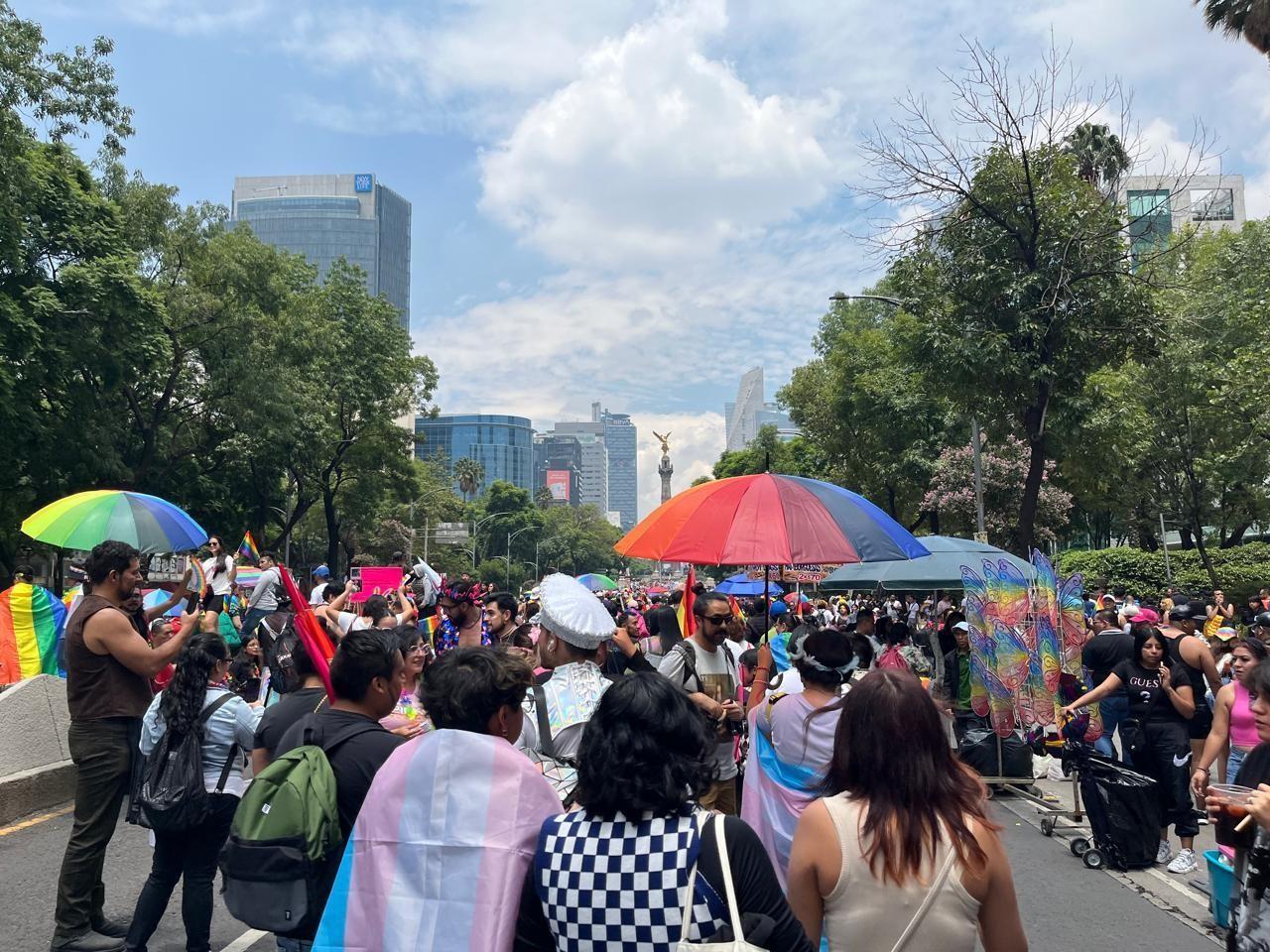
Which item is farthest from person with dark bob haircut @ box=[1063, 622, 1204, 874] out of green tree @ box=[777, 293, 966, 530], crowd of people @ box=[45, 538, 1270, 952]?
green tree @ box=[777, 293, 966, 530]

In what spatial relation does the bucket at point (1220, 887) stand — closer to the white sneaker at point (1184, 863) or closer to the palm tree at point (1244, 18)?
the white sneaker at point (1184, 863)

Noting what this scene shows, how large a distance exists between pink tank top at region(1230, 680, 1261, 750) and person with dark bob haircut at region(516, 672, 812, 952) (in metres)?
4.77

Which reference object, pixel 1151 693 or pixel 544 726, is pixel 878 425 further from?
pixel 544 726

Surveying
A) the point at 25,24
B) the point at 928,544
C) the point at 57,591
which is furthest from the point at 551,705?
the point at 57,591

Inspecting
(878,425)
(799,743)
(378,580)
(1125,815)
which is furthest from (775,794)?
(878,425)

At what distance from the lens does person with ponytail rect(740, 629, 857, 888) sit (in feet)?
12.2

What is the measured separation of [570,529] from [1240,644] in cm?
11709

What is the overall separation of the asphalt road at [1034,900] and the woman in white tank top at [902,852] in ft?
11.8

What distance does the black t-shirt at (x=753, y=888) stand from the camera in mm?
1989

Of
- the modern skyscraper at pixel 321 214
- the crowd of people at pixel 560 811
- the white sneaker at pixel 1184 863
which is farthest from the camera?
the modern skyscraper at pixel 321 214

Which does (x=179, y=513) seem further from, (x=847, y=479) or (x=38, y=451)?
(x=847, y=479)

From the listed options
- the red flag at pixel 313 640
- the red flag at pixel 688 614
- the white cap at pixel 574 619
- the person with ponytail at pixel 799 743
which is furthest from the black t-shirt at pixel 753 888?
the red flag at pixel 688 614

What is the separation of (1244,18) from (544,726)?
17929 millimetres

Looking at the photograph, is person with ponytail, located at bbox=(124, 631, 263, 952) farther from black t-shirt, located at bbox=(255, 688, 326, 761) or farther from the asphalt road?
the asphalt road
